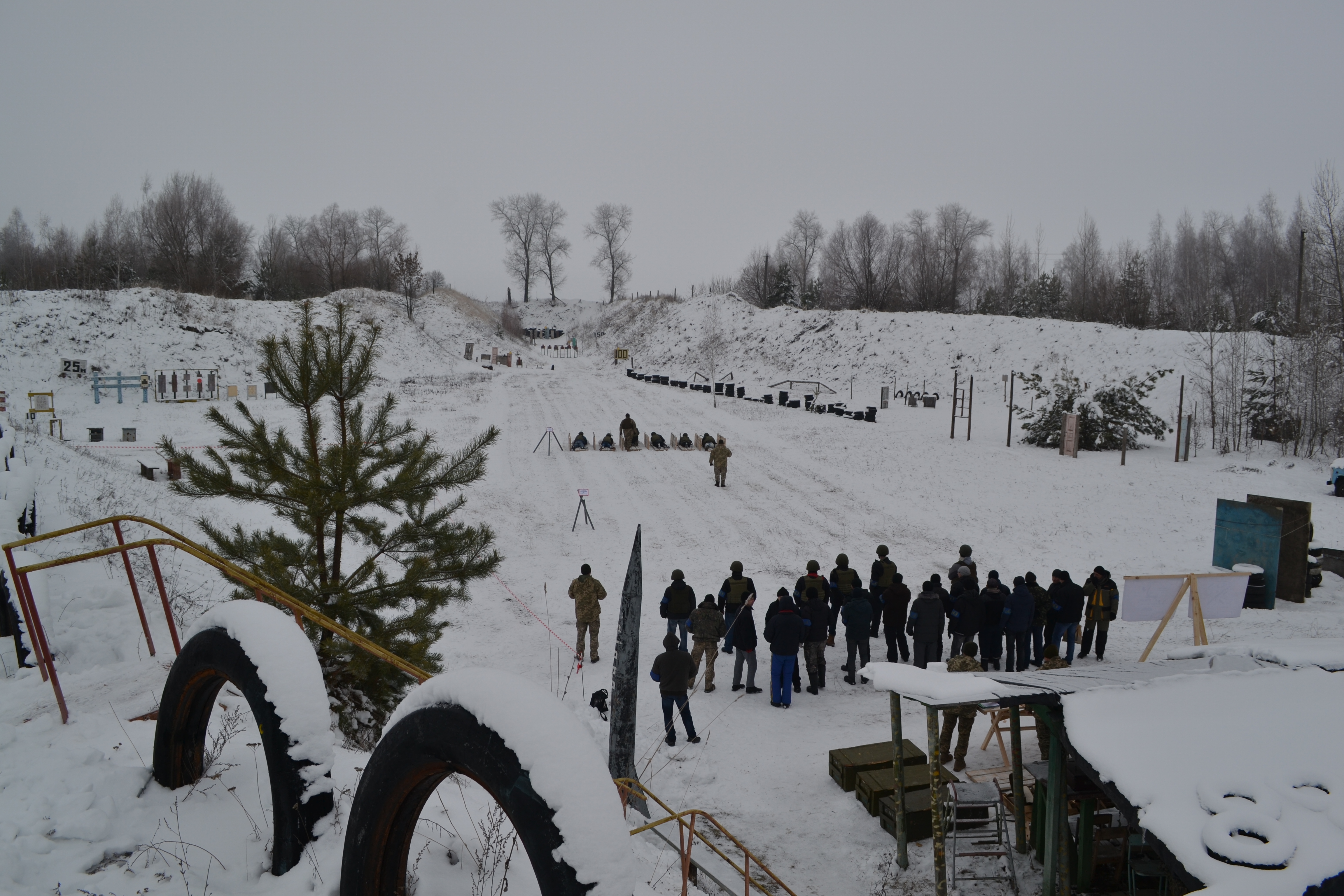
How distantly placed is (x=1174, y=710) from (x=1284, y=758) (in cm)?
73

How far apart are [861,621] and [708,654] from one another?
233 cm

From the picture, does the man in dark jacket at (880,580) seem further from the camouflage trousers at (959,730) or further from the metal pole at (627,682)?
the metal pole at (627,682)

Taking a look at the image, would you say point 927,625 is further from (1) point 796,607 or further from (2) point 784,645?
(2) point 784,645

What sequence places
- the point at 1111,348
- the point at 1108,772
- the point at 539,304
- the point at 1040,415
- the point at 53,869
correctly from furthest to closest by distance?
the point at 539,304
the point at 1111,348
the point at 1040,415
the point at 1108,772
the point at 53,869

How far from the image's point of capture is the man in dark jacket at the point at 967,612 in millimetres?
11031

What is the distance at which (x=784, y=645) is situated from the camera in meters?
10.2

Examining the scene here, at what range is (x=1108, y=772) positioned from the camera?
5227mm

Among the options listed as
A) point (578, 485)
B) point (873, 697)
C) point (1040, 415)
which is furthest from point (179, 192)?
point (873, 697)

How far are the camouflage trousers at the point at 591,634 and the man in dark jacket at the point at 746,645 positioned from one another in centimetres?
221

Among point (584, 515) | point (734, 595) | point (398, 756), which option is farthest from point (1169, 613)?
point (584, 515)

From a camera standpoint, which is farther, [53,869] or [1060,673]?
[1060,673]

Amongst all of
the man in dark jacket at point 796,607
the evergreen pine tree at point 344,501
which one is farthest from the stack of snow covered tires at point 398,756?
the man in dark jacket at point 796,607

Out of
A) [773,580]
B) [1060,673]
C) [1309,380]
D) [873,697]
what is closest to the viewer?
[1060,673]

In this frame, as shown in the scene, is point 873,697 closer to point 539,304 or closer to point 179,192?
point 179,192
